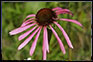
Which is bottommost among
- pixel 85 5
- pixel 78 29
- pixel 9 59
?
pixel 9 59

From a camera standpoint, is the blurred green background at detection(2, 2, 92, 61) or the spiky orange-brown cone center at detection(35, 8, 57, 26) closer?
the spiky orange-brown cone center at detection(35, 8, 57, 26)

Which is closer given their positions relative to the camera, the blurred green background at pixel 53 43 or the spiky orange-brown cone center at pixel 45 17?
the spiky orange-brown cone center at pixel 45 17

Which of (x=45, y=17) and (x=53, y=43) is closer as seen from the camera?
(x=45, y=17)

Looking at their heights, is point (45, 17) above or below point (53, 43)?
above

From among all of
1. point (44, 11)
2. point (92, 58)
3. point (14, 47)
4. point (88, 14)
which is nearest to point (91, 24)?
point (88, 14)

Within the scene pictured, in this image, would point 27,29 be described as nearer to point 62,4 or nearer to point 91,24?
point 62,4

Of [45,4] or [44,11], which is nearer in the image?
[44,11]

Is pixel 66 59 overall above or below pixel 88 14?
below
